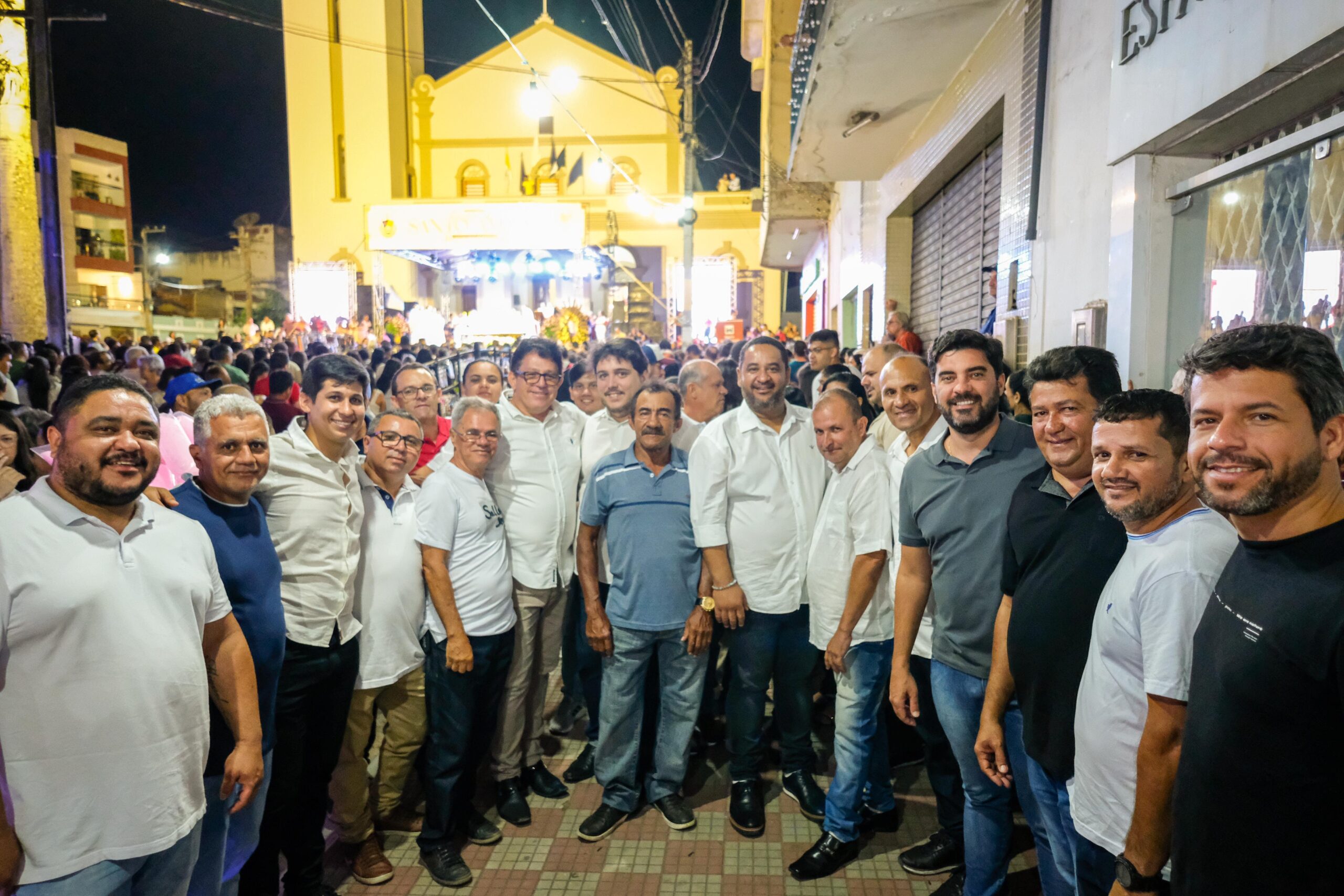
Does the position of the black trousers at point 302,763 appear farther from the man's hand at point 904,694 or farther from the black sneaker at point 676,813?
the man's hand at point 904,694

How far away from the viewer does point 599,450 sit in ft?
14.5

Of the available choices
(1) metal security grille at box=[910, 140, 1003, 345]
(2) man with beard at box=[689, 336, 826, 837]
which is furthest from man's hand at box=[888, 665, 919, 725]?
(1) metal security grille at box=[910, 140, 1003, 345]

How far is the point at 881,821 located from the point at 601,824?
1.30m

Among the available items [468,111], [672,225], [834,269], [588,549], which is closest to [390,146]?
[468,111]

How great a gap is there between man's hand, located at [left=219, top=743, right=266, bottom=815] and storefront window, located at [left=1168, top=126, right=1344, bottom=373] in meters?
3.72

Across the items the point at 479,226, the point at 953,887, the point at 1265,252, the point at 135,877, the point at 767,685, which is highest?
the point at 479,226

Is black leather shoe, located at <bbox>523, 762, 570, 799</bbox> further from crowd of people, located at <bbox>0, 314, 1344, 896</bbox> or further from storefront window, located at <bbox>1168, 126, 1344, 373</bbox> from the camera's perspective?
storefront window, located at <bbox>1168, 126, 1344, 373</bbox>

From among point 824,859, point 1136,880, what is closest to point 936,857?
point 824,859

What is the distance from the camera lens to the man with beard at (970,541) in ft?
8.88

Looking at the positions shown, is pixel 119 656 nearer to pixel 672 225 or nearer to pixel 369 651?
pixel 369 651

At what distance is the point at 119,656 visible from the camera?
193cm

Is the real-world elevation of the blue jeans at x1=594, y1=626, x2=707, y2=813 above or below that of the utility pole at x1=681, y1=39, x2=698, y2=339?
below

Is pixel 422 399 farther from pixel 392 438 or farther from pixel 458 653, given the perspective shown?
pixel 458 653

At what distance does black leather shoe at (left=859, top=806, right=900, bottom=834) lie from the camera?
11.5 ft
